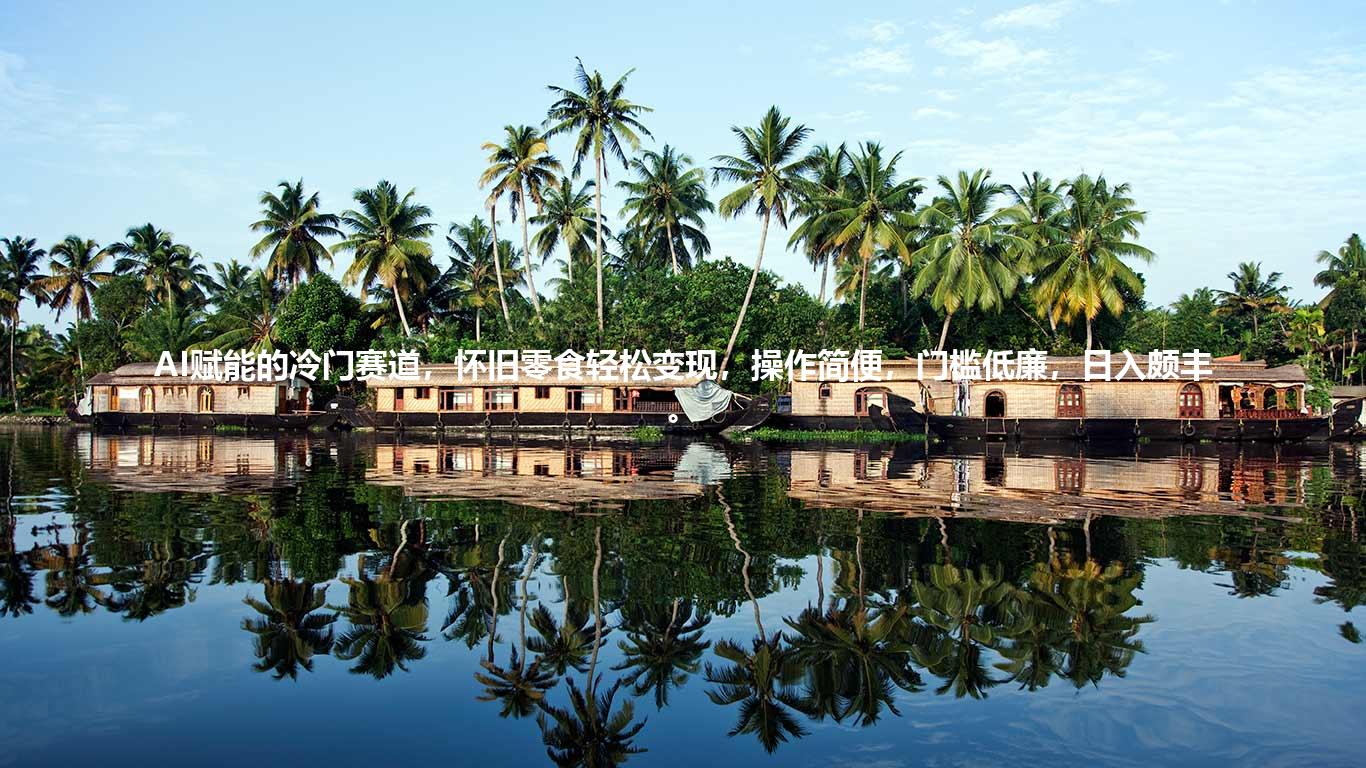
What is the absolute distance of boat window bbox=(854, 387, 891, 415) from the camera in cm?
3297

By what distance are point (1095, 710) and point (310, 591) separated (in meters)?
6.34

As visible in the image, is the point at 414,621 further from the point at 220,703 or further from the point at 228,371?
the point at 228,371

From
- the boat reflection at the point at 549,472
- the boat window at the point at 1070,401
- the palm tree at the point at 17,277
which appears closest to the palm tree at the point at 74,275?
the palm tree at the point at 17,277

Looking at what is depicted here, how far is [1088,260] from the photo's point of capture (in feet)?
120

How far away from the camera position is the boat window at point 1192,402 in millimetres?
31469

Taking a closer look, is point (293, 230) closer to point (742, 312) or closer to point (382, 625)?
point (742, 312)

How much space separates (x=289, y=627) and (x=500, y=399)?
28.7m

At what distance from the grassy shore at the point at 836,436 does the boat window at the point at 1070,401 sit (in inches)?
210

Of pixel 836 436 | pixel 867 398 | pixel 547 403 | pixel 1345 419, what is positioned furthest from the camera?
pixel 547 403

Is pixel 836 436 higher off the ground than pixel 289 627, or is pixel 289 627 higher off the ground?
pixel 836 436

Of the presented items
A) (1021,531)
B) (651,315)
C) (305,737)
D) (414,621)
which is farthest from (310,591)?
(651,315)

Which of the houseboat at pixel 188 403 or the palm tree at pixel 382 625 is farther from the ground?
the houseboat at pixel 188 403

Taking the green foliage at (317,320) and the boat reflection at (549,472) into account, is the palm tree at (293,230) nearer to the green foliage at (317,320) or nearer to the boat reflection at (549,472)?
the green foliage at (317,320)

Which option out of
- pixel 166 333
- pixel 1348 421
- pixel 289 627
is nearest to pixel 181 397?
pixel 166 333
